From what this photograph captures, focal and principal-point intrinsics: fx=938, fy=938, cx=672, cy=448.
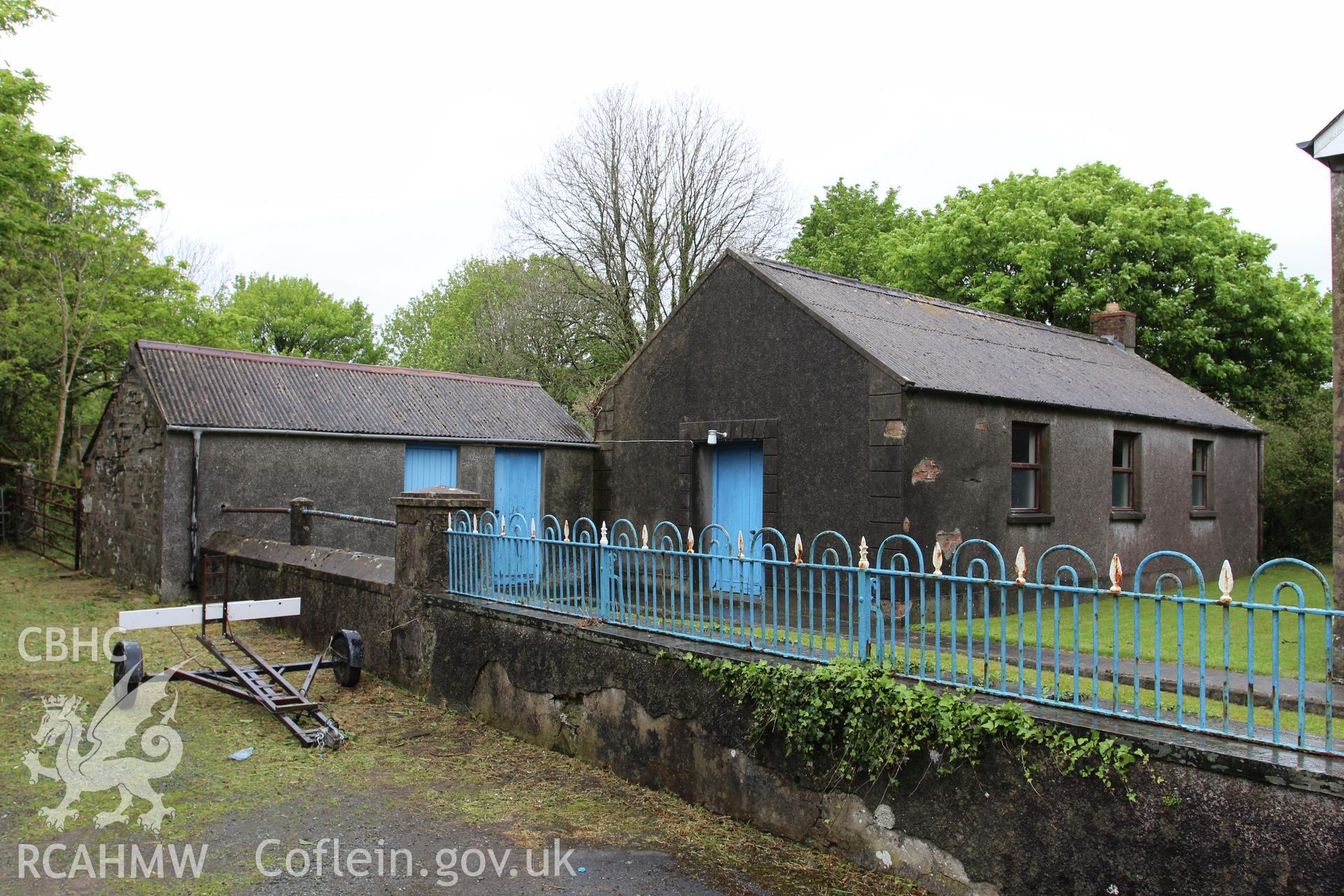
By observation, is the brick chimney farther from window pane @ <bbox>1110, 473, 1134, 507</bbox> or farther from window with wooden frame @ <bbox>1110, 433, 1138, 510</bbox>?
window pane @ <bbox>1110, 473, 1134, 507</bbox>

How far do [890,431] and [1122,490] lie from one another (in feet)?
19.0

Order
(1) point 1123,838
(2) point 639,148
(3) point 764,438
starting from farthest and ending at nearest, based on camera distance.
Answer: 1. (2) point 639,148
2. (3) point 764,438
3. (1) point 1123,838

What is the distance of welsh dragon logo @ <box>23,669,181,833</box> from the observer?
5.85m

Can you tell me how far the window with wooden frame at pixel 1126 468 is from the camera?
14.5 metres


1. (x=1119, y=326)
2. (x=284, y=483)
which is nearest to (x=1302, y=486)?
(x=1119, y=326)

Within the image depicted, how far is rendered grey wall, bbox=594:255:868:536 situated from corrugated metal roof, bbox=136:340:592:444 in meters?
3.28

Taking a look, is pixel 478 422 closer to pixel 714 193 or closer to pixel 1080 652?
pixel 1080 652

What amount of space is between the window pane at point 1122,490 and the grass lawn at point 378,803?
35.1 ft

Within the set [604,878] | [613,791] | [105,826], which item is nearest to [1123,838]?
[604,878]

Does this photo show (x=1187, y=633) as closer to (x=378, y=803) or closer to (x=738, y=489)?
(x=738, y=489)

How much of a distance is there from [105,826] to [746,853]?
3.81 meters

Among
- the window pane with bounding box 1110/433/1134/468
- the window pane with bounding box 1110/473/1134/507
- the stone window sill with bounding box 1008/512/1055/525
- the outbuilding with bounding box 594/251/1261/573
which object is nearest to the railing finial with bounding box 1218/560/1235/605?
the outbuilding with bounding box 594/251/1261/573

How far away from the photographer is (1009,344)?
15031 mm

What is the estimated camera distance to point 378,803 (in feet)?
20.1
